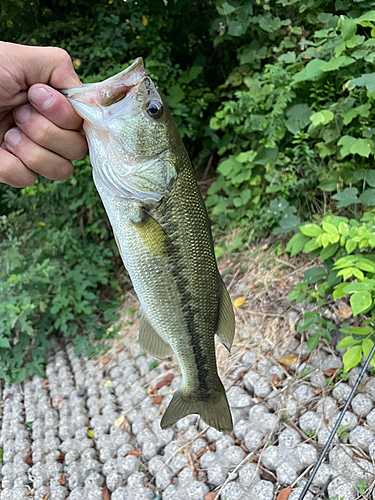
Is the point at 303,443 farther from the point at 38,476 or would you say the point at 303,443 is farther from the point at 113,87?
the point at 113,87

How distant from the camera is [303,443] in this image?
2.29 m

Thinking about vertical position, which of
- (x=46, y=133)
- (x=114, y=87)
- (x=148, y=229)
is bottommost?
(x=148, y=229)

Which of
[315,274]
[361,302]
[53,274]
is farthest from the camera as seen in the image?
[53,274]

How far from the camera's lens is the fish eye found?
128 centimetres

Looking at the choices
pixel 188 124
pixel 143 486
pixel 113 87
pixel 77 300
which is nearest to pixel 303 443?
pixel 143 486

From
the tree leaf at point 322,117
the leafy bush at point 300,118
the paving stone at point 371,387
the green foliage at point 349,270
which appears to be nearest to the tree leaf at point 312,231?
the green foliage at point 349,270

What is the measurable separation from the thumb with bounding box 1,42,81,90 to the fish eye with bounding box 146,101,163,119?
348 mm

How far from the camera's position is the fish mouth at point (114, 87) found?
1222 millimetres

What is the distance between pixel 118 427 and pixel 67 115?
2.45 meters

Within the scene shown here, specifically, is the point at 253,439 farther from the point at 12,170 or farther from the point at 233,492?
the point at 12,170

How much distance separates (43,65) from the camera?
1.43m

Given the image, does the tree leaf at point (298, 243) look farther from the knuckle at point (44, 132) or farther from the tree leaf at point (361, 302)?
the knuckle at point (44, 132)

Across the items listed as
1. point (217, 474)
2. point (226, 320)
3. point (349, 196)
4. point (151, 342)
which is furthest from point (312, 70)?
point (217, 474)

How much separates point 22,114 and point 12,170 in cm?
21
